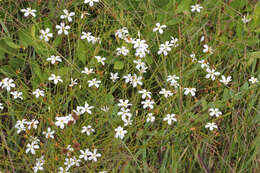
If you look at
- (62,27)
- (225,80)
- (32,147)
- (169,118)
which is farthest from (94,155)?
(225,80)

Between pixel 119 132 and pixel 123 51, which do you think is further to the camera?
pixel 123 51

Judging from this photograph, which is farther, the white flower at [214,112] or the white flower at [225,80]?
the white flower at [225,80]

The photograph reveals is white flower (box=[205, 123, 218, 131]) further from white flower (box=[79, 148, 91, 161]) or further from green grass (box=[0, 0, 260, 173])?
white flower (box=[79, 148, 91, 161])

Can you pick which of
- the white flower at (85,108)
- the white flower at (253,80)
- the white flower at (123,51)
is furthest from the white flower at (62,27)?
the white flower at (253,80)

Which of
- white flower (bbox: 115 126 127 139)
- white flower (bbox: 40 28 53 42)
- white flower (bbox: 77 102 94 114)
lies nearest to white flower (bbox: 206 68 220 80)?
white flower (bbox: 115 126 127 139)

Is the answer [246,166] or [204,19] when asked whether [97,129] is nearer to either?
[246,166]

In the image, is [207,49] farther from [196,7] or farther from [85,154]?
[85,154]

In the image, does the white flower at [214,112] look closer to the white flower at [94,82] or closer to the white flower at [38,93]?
the white flower at [94,82]

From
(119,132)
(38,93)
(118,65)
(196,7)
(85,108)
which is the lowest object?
(119,132)

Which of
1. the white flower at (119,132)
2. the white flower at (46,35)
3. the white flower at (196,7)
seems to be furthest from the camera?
the white flower at (196,7)
